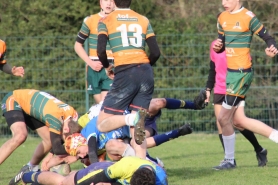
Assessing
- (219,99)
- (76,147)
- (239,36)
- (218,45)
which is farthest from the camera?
(219,99)

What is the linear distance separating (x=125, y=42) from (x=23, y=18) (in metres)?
8.76

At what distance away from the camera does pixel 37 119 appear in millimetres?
8984

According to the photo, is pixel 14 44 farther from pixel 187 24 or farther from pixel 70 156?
pixel 70 156

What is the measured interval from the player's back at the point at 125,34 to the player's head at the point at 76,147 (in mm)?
1016

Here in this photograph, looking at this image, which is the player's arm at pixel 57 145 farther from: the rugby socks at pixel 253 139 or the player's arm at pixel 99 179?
the rugby socks at pixel 253 139

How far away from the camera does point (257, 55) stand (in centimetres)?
1447

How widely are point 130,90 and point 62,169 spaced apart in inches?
53.5

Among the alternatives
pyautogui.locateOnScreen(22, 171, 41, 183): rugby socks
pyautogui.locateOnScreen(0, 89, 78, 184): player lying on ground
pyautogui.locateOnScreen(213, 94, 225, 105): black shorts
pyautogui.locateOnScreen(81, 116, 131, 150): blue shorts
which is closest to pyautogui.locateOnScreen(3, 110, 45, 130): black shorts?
pyautogui.locateOnScreen(0, 89, 78, 184): player lying on ground

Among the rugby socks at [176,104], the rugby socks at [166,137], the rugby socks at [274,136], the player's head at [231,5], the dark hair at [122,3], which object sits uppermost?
the dark hair at [122,3]

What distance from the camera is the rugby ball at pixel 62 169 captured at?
26.5ft

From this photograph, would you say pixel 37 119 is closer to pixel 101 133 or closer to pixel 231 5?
pixel 101 133

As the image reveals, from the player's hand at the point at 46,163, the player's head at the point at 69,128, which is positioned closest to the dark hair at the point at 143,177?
the player's head at the point at 69,128

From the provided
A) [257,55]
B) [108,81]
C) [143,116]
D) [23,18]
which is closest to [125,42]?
[143,116]

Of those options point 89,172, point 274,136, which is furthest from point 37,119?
point 274,136
